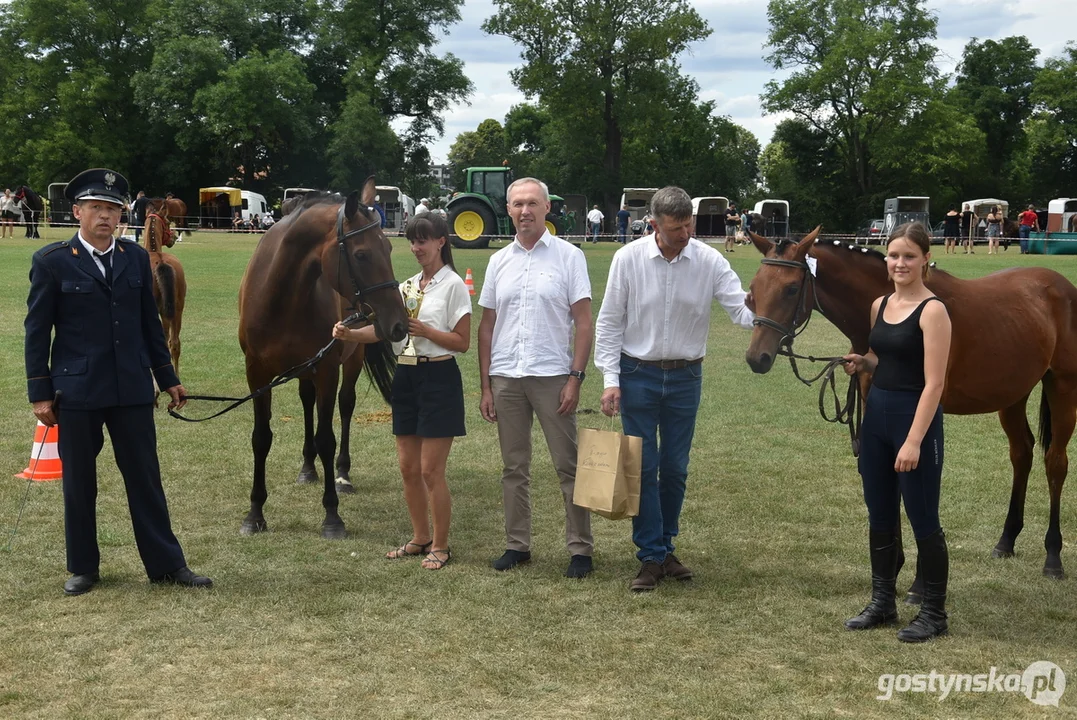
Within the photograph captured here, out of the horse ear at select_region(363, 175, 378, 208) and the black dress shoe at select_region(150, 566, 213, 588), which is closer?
the black dress shoe at select_region(150, 566, 213, 588)

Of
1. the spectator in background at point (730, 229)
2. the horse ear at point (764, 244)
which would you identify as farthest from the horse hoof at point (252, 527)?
the spectator in background at point (730, 229)

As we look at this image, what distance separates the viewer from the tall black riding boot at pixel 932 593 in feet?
15.1

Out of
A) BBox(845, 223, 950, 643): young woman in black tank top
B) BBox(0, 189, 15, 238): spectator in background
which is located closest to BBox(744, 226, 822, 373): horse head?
BBox(845, 223, 950, 643): young woman in black tank top

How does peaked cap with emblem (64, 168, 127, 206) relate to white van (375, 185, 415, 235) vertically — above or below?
below

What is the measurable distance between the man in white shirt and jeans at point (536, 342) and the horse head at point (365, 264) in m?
0.51

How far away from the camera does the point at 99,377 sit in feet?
16.3

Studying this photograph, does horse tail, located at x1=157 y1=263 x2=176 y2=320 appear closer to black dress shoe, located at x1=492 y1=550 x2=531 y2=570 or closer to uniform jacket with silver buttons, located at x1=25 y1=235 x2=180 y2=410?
uniform jacket with silver buttons, located at x1=25 y1=235 x2=180 y2=410

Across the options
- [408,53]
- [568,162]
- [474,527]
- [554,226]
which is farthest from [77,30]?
[474,527]

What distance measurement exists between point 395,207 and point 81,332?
45010 mm

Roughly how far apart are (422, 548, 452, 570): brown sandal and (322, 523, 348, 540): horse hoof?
2.62 ft

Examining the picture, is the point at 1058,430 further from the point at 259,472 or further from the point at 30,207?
the point at 30,207

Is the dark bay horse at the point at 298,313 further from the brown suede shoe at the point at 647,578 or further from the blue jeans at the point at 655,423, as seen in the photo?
the brown suede shoe at the point at 647,578

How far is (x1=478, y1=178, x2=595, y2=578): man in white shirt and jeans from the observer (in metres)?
5.35

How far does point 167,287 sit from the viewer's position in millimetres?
10891
